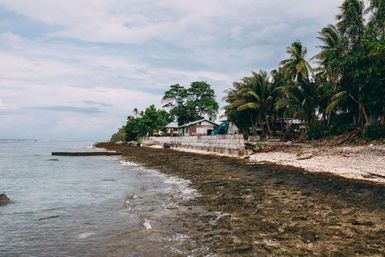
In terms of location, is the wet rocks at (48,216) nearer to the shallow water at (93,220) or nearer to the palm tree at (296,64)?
the shallow water at (93,220)

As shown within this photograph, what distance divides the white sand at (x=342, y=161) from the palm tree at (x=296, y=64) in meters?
16.6

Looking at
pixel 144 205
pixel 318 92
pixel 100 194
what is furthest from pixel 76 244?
pixel 318 92

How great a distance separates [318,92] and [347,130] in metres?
6.67

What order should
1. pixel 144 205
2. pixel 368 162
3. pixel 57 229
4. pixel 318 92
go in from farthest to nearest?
1. pixel 318 92
2. pixel 368 162
3. pixel 144 205
4. pixel 57 229

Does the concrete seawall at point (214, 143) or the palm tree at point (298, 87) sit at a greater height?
the palm tree at point (298, 87)

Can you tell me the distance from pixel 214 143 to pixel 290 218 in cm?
3630

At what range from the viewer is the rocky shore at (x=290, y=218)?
26.1 ft

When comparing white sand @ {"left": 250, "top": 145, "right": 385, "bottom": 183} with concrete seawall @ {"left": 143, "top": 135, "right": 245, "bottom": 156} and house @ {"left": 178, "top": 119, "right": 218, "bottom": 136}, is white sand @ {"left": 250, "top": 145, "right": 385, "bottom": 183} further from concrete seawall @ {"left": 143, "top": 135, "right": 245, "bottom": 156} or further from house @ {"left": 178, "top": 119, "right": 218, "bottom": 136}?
house @ {"left": 178, "top": 119, "right": 218, "bottom": 136}

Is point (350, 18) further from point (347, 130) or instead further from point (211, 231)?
point (211, 231)

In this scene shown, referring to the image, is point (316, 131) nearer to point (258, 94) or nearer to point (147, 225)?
point (258, 94)

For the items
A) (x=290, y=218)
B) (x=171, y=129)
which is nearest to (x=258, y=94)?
(x=290, y=218)

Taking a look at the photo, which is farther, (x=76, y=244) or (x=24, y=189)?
(x=24, y=189)

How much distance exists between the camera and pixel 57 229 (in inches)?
396

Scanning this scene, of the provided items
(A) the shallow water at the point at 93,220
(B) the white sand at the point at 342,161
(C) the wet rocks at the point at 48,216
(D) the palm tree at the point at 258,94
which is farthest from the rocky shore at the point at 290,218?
(D) the palm tree at the point at 258,94
